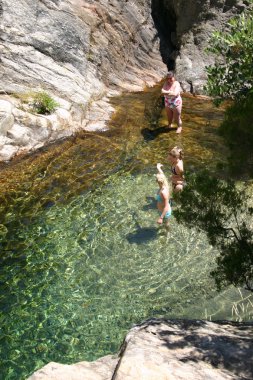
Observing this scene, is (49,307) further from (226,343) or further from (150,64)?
(150,64)

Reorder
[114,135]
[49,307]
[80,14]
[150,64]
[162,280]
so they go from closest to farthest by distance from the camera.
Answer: [49,307] → [162,280] → [114,135] → [80,14] → [150,64]

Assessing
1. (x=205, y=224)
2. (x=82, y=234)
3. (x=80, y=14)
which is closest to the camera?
(x=205, y=224)

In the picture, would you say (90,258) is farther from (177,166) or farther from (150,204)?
(177,166)

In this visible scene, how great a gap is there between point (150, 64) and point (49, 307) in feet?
59.0

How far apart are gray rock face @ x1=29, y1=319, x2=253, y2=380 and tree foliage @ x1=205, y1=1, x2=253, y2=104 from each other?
118 inches

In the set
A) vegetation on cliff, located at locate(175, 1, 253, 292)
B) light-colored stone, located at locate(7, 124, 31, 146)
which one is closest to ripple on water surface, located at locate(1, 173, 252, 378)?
vegetation on cliff, located at locate(175, 1, 253, 292)

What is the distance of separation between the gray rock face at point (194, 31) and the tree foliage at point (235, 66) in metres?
16.0

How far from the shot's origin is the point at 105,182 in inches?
491

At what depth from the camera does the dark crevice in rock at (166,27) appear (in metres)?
24.0

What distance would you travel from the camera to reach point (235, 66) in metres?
4.88

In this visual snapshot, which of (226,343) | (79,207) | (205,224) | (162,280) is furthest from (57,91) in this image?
(226,343)

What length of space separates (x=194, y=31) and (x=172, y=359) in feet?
68.7

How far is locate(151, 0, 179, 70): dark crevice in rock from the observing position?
78.8ft

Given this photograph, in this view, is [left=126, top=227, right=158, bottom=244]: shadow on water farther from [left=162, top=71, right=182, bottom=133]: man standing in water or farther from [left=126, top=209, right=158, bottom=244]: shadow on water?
[left=162, top=71, right=182, bottom=133]: man standing in water
